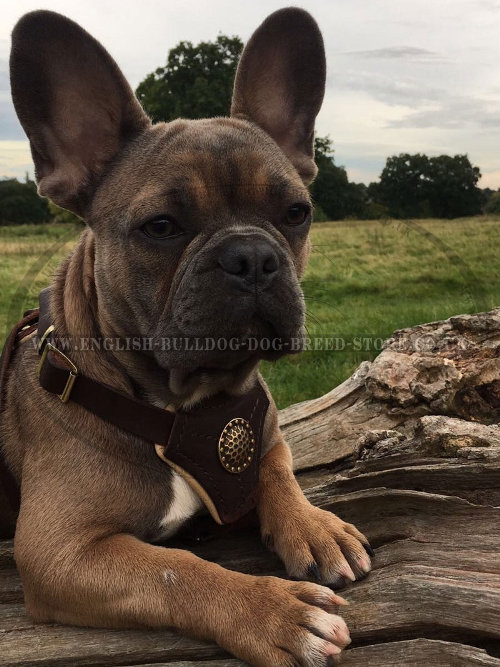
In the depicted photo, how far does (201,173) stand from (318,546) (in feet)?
6.21

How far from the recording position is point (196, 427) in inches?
141

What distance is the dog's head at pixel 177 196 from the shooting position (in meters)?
3.21

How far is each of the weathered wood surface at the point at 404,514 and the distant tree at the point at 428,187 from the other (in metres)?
1.34

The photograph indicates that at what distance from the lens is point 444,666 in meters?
2.90

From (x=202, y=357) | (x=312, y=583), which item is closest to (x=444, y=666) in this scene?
(x=312, y=583)

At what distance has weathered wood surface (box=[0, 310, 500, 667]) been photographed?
3.10 m

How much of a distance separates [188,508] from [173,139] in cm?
192

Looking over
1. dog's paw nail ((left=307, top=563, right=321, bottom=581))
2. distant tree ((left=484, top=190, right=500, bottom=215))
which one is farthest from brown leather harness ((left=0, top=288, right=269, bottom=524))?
distant tree ((left=484, top=190, right=500, bottom=215))

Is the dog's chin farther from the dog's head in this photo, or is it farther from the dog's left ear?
the dog's left ear

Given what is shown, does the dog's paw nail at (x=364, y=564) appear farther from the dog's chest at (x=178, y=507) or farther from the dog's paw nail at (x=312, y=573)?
the dog's chest at (x=178, y=507)

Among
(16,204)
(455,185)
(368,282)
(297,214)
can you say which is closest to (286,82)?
(297,214)

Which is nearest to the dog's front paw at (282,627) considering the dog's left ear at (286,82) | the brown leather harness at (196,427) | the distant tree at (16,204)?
the brown leather harness at (196,427)

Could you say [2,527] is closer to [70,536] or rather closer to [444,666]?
[70,536]

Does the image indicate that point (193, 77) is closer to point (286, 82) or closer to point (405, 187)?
point (405, 187)
